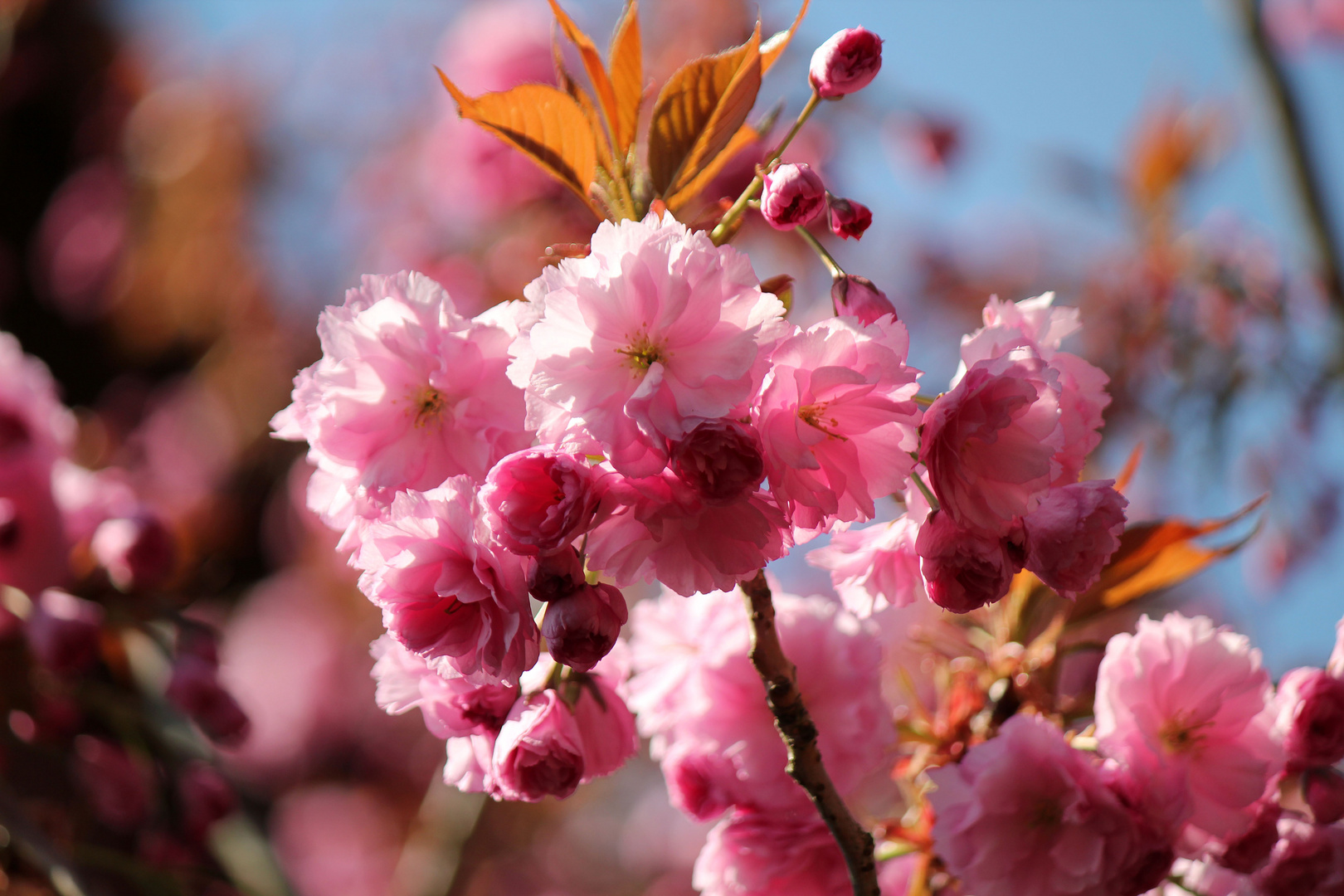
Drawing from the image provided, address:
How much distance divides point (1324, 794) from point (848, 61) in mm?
644

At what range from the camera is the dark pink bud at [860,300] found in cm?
57

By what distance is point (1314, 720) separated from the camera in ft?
2.27

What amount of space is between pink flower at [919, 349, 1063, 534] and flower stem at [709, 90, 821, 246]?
0.18 m

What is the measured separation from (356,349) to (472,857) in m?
2.38

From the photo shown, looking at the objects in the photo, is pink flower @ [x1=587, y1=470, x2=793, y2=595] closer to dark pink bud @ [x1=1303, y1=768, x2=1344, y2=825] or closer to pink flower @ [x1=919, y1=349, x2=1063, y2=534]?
pink flower @ [x1=919, y1=349, x2=1063, y2=534]

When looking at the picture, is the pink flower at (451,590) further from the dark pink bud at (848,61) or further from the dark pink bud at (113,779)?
the dark pink bud at (113,779)

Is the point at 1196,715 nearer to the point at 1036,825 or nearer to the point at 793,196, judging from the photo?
the point at 1036,825

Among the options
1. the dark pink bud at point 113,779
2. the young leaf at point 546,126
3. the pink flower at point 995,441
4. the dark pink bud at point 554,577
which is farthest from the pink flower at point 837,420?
the dark pink bud at point 113,779

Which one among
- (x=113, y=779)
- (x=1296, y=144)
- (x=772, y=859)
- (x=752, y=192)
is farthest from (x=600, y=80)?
(x=1296, y=144)

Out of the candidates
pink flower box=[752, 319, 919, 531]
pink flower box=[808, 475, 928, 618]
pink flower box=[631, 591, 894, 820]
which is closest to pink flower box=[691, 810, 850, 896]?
pink flower box=[631, 591, 894, 820]

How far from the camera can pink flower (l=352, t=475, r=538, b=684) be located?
1.74 feet

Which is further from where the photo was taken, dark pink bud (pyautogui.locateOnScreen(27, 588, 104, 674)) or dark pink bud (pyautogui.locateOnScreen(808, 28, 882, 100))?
dark pink bud (pyautogui.locateOnScreen(27, 588, 104, 674))

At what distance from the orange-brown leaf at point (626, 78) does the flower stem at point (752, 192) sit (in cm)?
10

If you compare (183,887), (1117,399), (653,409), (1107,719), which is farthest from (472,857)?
(653,409)
